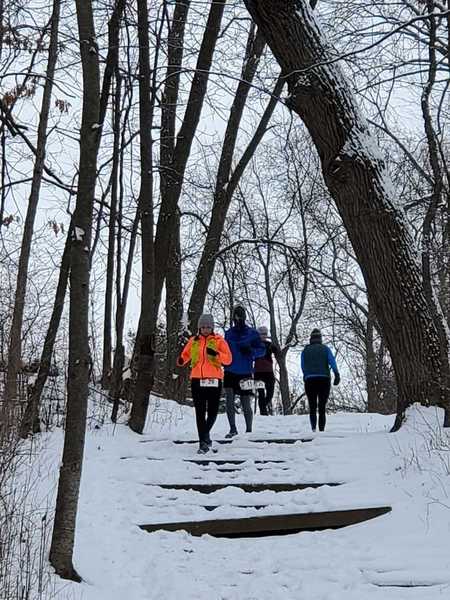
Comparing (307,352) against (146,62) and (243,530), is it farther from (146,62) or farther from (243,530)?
(146,62)

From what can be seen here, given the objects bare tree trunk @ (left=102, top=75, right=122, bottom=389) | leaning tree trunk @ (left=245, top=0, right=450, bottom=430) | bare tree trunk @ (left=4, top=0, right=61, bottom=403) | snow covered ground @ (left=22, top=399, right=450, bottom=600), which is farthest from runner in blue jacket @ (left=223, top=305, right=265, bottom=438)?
bare tree trunk @ (left=102, top=75, right=122, bottom=389)

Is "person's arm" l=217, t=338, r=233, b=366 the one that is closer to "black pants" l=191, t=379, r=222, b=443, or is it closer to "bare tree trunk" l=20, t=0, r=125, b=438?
"black pants" l=191, t=379, r=222, b=443

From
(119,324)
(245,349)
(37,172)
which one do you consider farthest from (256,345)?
(119,324)

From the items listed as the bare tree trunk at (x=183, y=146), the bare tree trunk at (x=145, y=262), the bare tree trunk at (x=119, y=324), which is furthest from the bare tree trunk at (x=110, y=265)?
the bare tree trunk at (x=145, y=262)

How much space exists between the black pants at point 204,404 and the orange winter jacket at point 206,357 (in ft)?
0.45

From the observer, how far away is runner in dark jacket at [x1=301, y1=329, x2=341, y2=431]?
10211 millimetres

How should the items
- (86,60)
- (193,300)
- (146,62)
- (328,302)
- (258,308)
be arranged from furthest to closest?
(258,308), (328,302), (193,300), (146,62), (86,60)

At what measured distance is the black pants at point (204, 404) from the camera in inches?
348

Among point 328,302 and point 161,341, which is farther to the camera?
point 328,302

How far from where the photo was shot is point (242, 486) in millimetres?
7746

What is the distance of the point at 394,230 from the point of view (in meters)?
8.48

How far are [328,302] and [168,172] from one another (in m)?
15.4

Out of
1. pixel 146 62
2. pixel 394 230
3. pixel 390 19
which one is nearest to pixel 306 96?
pixel 390 19

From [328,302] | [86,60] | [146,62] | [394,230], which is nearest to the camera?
[86,60]
